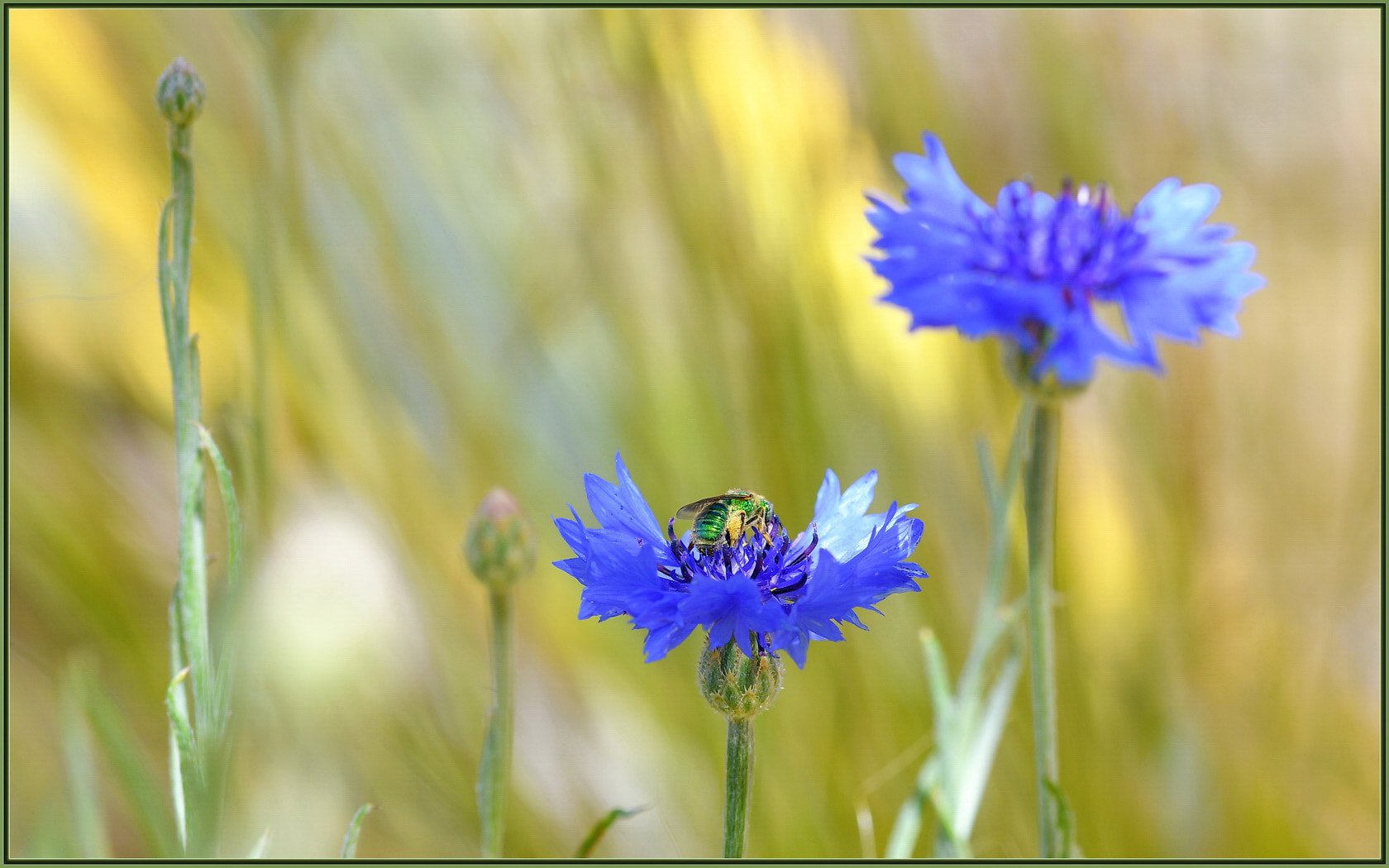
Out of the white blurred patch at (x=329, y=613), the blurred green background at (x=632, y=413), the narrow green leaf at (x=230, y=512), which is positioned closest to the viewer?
the narrow green leaf at (x=230, y=512)

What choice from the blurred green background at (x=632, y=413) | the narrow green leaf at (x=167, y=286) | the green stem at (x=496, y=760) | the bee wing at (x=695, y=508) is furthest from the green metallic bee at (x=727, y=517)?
the blurred green background at (x=632, y=413)

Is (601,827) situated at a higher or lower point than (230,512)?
lower

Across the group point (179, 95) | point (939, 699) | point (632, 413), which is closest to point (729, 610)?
point (939, 699)

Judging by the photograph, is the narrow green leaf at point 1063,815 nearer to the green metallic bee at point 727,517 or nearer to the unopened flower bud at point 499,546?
the green metallic bee at point 727,517

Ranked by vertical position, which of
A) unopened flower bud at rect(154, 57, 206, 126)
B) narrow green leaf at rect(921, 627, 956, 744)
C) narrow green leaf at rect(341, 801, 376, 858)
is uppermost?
unopened flower bud at rect(154, 57, 206, 126)

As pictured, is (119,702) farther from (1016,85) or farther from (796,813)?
(1016,85)

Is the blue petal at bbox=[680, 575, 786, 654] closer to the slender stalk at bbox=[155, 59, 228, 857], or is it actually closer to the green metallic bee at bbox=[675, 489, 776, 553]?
the green metallic bee at bbox=[675, 489, 776, 553]

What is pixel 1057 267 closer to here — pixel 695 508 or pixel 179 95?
pixel 695 508

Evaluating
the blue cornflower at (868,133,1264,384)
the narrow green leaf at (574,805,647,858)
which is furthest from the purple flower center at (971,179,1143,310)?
the narrow green leaf at (574,805,647,858)
